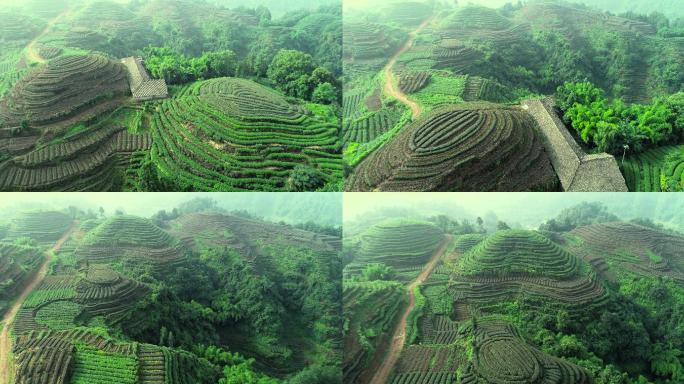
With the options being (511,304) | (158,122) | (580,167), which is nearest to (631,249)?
(580,167)

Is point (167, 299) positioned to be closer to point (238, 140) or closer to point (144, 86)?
point (238, 140)

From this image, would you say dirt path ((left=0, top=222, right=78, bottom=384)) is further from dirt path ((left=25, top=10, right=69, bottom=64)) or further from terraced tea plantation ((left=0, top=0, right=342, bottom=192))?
dirt path ((left=25, top=10, right=69, bottom=64))

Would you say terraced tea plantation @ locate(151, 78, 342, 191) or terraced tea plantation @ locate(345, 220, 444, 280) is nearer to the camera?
terraced tea plantation @ locate(151, 78, 342, 191)

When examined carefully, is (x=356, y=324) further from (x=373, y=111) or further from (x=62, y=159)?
(x=62, y=159)

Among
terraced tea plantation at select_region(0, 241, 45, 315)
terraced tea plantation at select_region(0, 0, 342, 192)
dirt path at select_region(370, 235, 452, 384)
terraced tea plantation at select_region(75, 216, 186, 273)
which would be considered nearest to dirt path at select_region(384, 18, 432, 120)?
terraced tea plantation at select_region(0, 0, 342, 192)

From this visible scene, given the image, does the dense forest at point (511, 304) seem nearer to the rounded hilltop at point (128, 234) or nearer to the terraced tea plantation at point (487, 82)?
the terraced tea plantation at point (487, 82)

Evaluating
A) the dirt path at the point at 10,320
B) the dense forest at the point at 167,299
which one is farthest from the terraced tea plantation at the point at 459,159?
the dirt path at the point at 10,320

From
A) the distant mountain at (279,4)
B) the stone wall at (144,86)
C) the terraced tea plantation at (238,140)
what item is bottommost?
the terraced tea plantation at (238,140)
